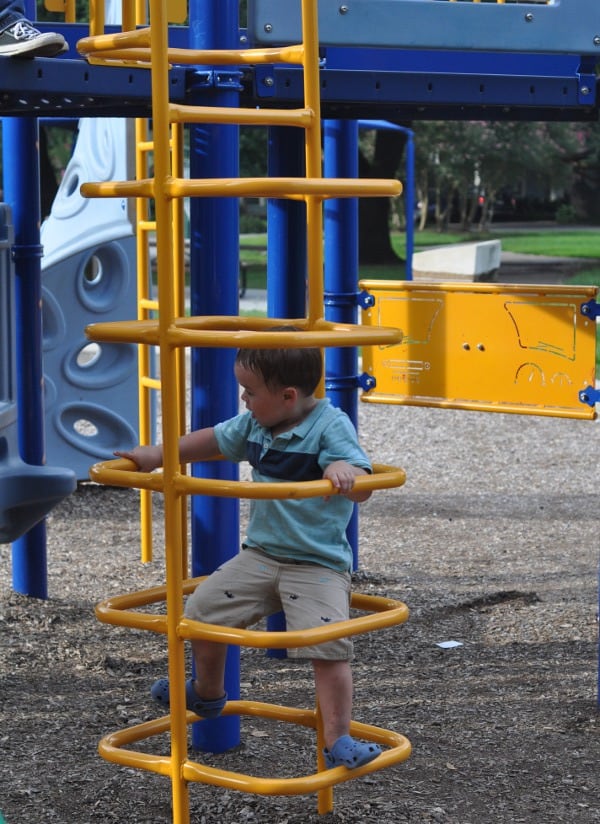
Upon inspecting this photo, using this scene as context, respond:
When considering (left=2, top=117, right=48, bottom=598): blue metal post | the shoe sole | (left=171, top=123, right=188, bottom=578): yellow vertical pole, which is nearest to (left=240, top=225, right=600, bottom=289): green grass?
(left=2, top=117, right=48, bottom=598): blue metal post

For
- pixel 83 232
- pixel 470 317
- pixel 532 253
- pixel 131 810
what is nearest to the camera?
pixel 131 810

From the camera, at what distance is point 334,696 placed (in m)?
2.93

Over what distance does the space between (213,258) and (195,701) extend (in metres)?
1.16

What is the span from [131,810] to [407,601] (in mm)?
2327

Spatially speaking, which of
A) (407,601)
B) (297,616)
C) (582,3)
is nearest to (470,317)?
(407,601)

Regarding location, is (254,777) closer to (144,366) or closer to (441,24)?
(441,24)

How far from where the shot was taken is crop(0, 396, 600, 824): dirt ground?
11.3 ft

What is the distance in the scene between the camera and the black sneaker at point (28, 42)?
3396 mm

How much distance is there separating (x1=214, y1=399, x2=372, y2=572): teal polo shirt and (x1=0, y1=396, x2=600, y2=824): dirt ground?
0.78m

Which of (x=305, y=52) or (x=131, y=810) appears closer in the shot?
(x=305, y=52)

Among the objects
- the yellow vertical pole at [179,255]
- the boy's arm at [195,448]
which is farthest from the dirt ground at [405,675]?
the boy's arm at [195,448]

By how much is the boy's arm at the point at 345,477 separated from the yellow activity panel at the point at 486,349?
231cm

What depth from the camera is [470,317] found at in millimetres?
5320

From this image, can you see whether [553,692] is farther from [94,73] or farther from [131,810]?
[94,73]
